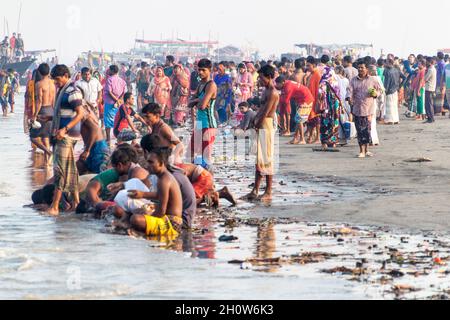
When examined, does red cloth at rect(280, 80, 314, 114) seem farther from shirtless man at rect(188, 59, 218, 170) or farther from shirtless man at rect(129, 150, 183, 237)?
shirtless man at rect(129, 150, 183, 237)

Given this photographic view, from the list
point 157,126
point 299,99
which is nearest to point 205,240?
point 157,126

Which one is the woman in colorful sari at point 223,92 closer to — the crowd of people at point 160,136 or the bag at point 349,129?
the crowd of people at point 160,136

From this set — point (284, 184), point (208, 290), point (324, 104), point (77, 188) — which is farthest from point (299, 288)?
point (324, 104)

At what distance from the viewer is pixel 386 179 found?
55.7ft

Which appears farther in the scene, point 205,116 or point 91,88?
point 91,88

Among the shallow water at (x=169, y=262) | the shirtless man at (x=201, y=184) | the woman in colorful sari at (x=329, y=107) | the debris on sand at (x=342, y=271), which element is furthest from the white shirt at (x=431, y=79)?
the debris on sand at (x=342, y=271)

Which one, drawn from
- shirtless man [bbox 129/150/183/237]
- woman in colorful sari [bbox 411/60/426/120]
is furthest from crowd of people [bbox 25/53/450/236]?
woman in colorful sari [bbox 411/60/426/120]

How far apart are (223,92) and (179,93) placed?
1.13m

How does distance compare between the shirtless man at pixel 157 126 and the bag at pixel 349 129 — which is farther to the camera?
the bag at pixel 349 129

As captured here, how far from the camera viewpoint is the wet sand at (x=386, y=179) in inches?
520

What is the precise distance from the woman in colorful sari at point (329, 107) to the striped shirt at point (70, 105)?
810cm

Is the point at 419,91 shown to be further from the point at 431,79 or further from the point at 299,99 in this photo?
the point at 299,99
